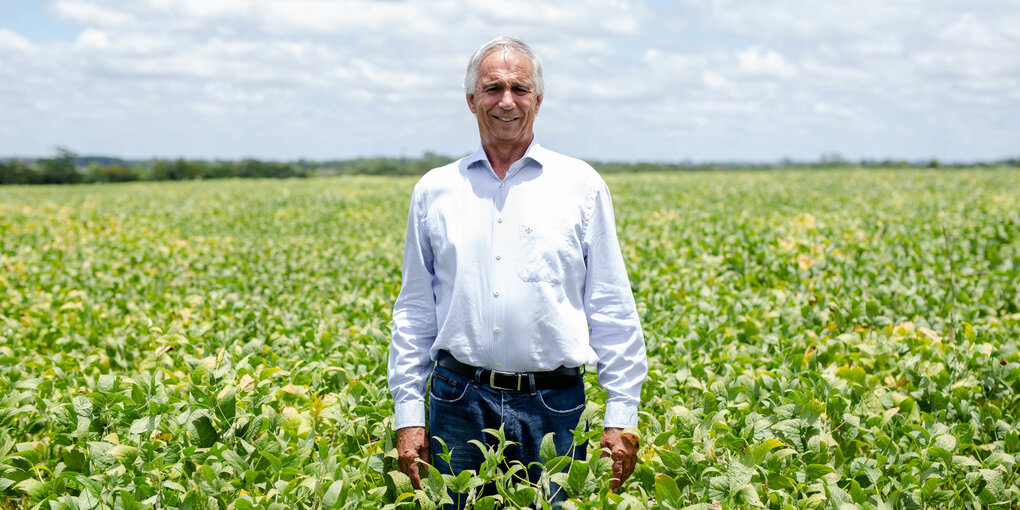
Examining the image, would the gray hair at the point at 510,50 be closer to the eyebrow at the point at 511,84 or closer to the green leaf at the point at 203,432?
the eyebrow at the point at 511,84

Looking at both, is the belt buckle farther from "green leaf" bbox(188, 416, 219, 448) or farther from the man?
"green leaf" bbox(188, 416, 219, 448)

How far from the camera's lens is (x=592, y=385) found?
396 centimetres

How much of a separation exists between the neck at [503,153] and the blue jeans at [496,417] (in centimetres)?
82

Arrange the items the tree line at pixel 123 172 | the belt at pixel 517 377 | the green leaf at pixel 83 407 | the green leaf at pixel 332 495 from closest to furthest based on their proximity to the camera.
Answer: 1. the green leaf at pixel 332 495
2. the belt at pixel 517 377
3. the green leaf at pixel 83 407
4. the tree line at pixel 123 172

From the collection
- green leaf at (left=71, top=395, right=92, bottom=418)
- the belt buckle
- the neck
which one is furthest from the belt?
green leaf at (left=71, top=395, right=92, bottom=418)

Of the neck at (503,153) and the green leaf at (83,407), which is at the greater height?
the neck at (503,153)

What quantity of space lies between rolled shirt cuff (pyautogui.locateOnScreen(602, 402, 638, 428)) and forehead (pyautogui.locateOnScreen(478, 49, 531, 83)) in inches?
50.3

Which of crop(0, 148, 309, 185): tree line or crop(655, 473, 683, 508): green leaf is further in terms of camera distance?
crop(0, 148, 309, 185): tree line

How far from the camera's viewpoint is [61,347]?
17.1ft

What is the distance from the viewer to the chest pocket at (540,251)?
2.64 meters

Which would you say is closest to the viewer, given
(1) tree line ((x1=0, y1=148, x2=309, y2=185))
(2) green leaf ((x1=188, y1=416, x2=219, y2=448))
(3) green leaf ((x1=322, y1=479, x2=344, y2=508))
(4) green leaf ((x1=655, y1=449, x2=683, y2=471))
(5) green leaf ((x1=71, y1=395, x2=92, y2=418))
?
(3) green leaf ((x1=322, y1=479, x2=344, y2=508))

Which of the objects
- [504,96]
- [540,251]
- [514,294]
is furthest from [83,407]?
[504,96]

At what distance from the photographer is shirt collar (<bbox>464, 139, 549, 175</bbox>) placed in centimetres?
271

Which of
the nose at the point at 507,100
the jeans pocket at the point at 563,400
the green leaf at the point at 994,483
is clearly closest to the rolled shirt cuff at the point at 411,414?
the jeans pocket at the point at 563,400
